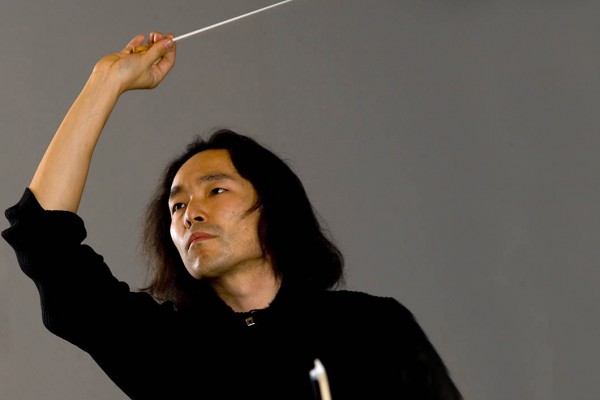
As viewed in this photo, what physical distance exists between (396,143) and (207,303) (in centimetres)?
81

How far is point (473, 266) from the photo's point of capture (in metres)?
1.95

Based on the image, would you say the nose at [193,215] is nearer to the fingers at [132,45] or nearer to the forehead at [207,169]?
the forehead at [207,169]

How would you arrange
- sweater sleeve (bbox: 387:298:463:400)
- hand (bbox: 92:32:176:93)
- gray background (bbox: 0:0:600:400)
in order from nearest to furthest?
sweater sleeve (bbox: 387:298:463:400) < hand (bbox: 92:32:176:93) < gray background (bbox: 0:0:600:400)

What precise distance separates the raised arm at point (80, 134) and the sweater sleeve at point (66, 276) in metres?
0.02

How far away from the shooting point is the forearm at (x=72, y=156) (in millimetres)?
1155

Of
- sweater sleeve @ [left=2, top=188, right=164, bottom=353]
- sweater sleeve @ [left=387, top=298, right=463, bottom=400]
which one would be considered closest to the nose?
sweater sleeve @ [left=2, top=188, right=164, bottom=353]

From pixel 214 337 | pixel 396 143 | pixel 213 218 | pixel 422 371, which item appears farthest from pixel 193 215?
pixel 396 143

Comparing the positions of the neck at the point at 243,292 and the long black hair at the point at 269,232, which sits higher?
the long black hair at the point at 269,232

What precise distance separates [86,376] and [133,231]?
10.8 inches

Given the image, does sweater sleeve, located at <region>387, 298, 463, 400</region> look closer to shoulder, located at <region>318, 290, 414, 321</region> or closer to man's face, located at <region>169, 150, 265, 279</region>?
shoulder, located at <region>318, 290, 414, 321</region>

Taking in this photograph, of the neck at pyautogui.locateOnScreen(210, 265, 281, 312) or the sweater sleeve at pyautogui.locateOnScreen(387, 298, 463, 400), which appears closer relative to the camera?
the sweater sleeve at pyautogui.locateOnScreen(387, 298, 463, 400)

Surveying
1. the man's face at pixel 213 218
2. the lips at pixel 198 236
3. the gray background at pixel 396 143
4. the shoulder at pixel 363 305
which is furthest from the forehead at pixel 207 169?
the gray background at pixel 396 143

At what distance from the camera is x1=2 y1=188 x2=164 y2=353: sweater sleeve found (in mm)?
1142

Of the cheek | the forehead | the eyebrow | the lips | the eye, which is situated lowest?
the lips
